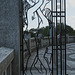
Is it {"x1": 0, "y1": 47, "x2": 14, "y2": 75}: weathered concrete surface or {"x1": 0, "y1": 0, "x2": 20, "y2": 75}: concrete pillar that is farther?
{"x1": 0, "y1": 0, "x2": 20, "y2": 75}: concrete pillar

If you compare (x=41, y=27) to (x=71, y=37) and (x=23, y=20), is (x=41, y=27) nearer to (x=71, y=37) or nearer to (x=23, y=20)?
(x=23, y=20)

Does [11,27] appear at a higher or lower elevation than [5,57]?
→ higher

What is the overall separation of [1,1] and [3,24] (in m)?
0.48

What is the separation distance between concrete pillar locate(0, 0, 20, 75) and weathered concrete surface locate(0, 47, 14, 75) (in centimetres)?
22

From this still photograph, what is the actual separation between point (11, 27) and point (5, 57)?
3.88ft

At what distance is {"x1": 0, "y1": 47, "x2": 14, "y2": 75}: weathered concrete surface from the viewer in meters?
3.25

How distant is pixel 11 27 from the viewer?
15.4 feet

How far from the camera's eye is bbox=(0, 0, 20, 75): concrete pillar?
184 inches

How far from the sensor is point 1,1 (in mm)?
4676

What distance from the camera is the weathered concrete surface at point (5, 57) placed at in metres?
3.25

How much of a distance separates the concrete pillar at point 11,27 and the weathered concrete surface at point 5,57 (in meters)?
0.22

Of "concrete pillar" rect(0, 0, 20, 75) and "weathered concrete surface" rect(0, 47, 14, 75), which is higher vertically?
"concrete pillar" rect(0, 0, 20, 75)

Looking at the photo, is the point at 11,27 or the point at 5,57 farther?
the point at 11,27

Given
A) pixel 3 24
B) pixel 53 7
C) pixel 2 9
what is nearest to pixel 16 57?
pixel 3 24
